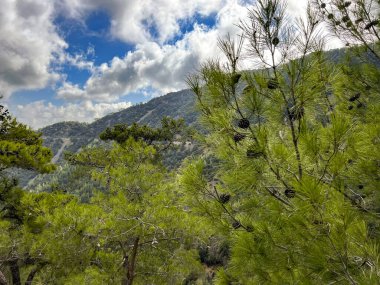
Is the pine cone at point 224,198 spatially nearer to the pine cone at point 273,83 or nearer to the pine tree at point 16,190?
the pine cone at point 273,83

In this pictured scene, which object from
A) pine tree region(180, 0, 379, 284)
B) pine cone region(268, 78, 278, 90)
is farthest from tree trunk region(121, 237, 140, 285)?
pine cone region(268, 78, 278, 90)

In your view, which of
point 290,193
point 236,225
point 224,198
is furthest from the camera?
point 224,198

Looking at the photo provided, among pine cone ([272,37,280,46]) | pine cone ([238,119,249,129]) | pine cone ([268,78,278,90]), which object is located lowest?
pine cone ([238,119,249,129])

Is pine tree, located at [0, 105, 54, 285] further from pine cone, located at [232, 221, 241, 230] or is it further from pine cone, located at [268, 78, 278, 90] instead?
pine cone, located at [268, 78, 278, 90]

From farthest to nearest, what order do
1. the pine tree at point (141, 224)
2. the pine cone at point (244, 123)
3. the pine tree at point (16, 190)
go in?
the pine tree at point (16, 190), the pine tree at point (141, 224), the pine cone at point (244, 123)

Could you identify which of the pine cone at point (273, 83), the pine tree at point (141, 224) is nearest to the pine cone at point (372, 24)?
the pine cone at point (273, 83)

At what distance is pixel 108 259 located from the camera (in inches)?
298

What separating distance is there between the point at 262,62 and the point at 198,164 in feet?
4.07

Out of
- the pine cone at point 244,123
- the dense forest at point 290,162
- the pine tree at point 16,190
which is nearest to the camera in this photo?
the dense forest at point 290,162

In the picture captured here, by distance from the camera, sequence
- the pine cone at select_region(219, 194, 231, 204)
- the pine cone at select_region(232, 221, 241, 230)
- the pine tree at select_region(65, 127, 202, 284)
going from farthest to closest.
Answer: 1. the pine tree at select_region(65, 127, 202, 284)
2. the pine cone at select_region(219, 194, 231, 204)
3. the pine cone at select_region(232, 221, 241, 230)

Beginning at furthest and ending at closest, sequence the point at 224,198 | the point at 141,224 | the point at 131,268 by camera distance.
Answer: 1. the point at 131,268
2. the point at 141,224
3. the point at 224,198

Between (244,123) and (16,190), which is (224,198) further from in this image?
(16,190)

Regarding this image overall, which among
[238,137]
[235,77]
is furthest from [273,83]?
[238,137]

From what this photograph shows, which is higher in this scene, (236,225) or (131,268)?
(236,225)
